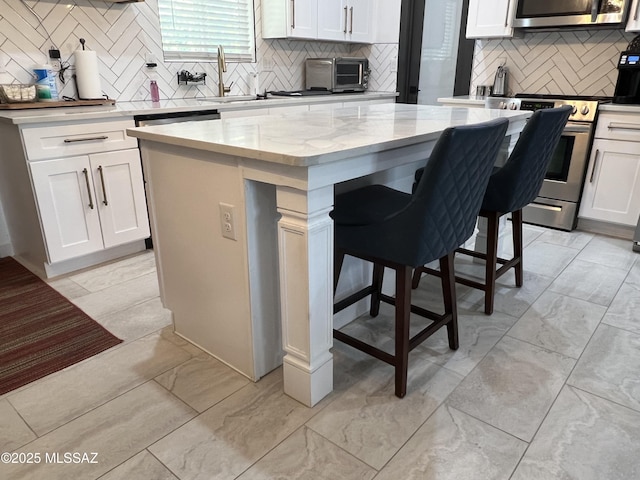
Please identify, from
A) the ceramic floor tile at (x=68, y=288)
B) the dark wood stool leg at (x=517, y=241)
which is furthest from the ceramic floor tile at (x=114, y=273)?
the dark wood stool leg at (x=517, y=241)

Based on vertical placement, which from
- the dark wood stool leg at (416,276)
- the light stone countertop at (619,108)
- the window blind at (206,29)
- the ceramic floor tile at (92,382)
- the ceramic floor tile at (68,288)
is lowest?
the ceramic floor tile at (68,288)

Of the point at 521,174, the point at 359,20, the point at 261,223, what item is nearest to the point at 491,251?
the point at 521,174

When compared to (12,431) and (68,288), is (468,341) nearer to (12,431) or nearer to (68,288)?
(12,431)

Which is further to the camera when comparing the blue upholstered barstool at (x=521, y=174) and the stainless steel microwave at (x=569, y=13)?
the stainless steel microwave at (x=569, y=13)

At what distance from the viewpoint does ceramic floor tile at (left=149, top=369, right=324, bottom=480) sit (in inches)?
55.1

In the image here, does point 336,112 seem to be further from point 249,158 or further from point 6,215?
point 6,215

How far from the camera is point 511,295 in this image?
249 cm

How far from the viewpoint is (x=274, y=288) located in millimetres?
1739

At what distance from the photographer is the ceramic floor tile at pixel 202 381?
1696 mm

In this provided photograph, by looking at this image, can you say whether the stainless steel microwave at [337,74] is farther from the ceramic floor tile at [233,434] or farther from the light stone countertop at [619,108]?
the ceramic floor tile at [233,434]

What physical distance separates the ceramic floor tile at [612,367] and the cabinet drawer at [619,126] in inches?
67.7

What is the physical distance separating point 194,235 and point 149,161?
0.37 m

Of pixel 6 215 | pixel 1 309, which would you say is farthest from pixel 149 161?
pixel 6 215

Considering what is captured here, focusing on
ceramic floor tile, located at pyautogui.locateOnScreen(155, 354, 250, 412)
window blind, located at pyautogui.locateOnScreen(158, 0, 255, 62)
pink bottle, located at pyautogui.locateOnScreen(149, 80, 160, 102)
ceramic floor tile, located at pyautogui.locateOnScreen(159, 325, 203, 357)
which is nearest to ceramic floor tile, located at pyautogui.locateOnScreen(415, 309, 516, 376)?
ceramic floor tile, located at pyautogui.locateOnScreen(155, 354, 250, 412)
